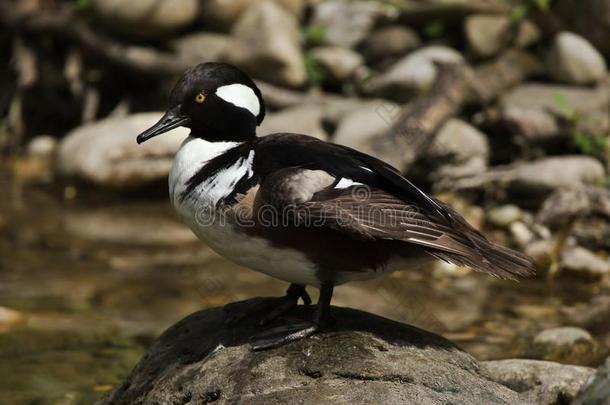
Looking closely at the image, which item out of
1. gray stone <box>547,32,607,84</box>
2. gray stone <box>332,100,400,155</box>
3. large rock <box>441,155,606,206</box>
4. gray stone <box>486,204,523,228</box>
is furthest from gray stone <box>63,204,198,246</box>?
gray stone <box>547,32,607,84</box>

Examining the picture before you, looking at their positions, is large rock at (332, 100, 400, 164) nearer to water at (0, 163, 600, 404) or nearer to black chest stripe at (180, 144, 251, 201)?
water at (0, 163, 600, 404)

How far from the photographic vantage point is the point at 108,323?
7.13 meters

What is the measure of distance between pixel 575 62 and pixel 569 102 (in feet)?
2.54

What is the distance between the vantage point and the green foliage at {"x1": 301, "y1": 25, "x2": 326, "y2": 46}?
12.3m

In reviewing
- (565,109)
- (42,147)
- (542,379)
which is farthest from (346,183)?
(42,147)

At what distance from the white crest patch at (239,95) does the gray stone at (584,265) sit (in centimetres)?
481

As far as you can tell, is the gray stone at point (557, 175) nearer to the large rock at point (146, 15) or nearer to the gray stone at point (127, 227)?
the gray stone at point (127, 227)

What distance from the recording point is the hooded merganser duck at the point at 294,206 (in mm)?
3824

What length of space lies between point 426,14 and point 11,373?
7.50 m

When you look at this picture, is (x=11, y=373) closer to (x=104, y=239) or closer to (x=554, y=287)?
(x=104, y=239)

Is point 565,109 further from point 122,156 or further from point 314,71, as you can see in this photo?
point 122,156

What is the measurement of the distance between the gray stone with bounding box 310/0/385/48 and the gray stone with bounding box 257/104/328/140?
1.77 meters

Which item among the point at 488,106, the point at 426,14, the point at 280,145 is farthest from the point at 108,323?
the point at 426,14

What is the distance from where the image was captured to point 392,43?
39.0ft
